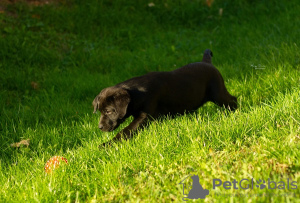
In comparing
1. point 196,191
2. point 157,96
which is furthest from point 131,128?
point 196,191

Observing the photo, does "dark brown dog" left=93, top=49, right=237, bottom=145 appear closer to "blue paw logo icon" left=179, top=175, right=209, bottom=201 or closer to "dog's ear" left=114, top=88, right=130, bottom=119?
"dog's ear" left=114, top=88, right=130, bottom=119

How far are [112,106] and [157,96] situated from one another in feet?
1.78

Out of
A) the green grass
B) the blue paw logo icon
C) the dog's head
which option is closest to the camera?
the blue paw logo icon

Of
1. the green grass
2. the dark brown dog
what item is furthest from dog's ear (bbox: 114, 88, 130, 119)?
the green grass

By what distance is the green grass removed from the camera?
10.3 feet

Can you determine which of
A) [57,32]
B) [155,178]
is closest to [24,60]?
[57,32]

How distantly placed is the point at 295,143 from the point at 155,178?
1.14 m

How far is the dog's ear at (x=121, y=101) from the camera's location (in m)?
4.39

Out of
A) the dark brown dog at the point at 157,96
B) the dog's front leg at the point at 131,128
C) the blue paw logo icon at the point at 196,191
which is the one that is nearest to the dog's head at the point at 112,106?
the dark brown dog at the point at 157,96

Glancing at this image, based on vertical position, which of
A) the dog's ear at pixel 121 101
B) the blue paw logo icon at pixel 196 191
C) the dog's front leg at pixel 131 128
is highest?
the dog's ear at pixel 121 101

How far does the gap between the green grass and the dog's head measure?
161 mm

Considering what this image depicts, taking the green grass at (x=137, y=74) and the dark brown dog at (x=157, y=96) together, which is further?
the dark brown dog at (x=157, y=96)

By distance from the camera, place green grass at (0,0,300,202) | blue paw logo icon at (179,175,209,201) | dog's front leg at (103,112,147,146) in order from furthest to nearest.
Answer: dog's front leg at (103,112,147,146)
green grass at (0,0,300,202)
blue paw logo icon at (179,175,209,201)

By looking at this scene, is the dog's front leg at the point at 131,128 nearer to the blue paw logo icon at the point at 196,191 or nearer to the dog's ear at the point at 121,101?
the dog's ear at the point at 121,101
